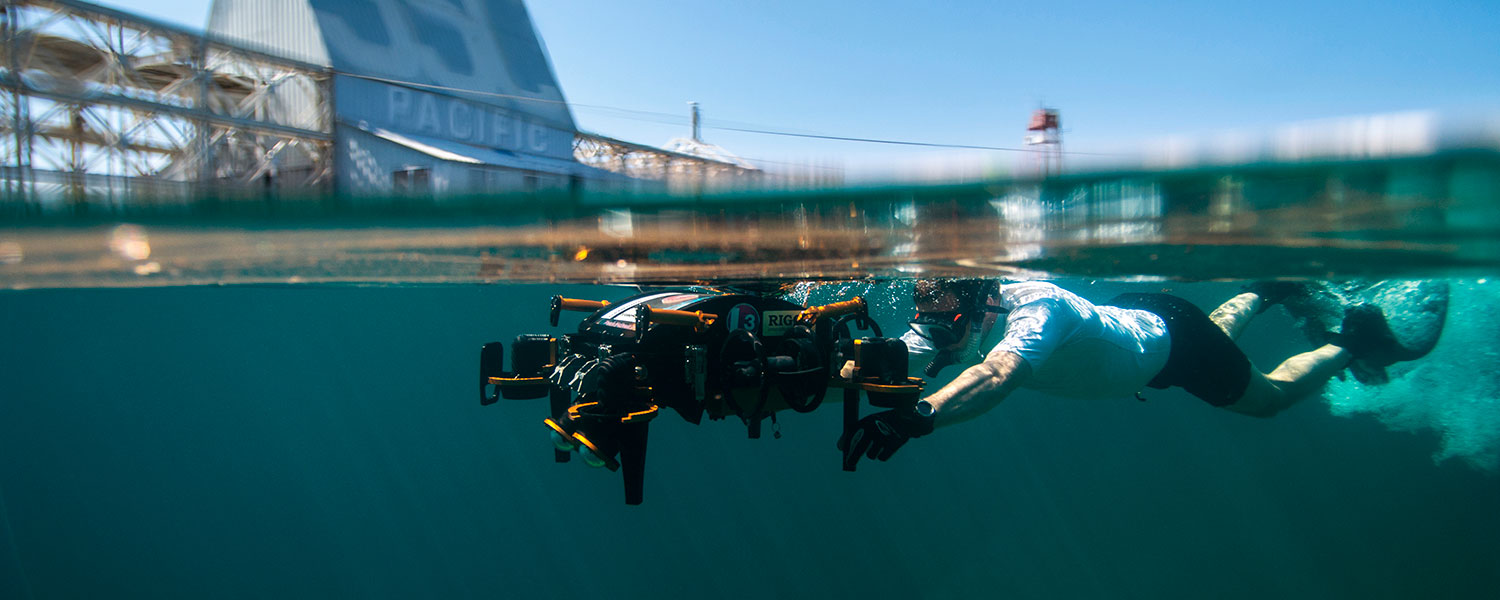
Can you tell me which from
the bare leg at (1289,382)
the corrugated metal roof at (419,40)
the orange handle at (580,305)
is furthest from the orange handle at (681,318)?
the corrugated metal roof at (419,40)

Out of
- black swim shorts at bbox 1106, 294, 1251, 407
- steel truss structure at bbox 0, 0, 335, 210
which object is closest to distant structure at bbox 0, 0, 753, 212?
steel truss structure at bbox 0, 0, 335, 210

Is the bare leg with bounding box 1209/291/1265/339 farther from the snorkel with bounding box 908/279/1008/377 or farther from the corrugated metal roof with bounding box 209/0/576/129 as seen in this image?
the corrugated metal roof with bounding box 209/0/576/129

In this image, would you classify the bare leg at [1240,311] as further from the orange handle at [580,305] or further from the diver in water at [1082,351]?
the orange handle at [580,305]

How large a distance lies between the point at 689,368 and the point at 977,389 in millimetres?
1657

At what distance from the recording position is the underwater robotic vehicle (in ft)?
9.02

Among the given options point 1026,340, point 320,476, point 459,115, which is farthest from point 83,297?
point 320,476

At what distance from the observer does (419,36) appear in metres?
16.8

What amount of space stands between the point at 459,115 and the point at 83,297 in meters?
8.52

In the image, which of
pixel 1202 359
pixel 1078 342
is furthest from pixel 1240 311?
pixel 1078 342

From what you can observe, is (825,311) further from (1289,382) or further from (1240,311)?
(1240,311)

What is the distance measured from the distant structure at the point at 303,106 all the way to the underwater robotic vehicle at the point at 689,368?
1.01 meters

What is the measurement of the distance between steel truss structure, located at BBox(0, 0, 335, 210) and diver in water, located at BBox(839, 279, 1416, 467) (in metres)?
5.33

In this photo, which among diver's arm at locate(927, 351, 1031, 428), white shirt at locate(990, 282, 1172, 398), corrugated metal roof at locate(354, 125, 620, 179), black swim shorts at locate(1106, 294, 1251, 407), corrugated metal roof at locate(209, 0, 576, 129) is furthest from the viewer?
corrugated metal roof at locate(209, 0, 576, 129)

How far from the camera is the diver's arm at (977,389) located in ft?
11.4
